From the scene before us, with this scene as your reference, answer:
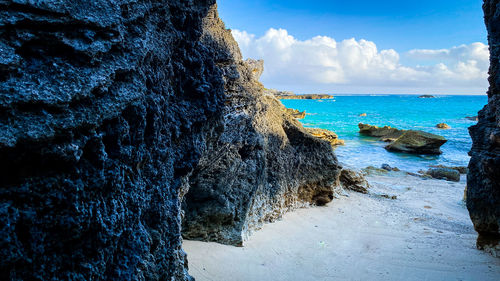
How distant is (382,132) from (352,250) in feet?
94.2

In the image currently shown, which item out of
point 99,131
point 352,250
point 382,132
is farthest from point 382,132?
point 99,131

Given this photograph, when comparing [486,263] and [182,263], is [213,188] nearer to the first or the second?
[182,263]

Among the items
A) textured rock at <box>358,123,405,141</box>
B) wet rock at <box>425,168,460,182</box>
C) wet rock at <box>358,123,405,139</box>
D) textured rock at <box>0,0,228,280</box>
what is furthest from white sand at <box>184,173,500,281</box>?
wet rock at <box>358,123,405,139</box>

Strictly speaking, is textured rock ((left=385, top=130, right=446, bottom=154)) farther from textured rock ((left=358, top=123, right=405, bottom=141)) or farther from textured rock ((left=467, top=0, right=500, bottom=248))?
textured rock ((left=467, top=0, right=500, bottom=248))

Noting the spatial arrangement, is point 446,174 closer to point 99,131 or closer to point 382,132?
point 99,131

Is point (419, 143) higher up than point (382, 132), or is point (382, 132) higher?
point (382, 132)

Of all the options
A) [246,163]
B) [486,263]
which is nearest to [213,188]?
[246,163]

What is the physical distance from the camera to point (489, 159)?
483cm

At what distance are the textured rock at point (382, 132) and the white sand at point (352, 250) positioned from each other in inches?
901

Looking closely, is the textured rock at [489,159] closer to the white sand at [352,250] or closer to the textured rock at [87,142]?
the white sand at [352,250]

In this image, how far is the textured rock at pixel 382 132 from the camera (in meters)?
29.5

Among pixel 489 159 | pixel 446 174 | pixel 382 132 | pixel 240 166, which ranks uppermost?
pixel 489 159

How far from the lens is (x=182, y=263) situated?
303 centimetres

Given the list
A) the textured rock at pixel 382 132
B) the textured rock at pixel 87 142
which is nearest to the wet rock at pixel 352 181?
the textured rock at pixel 87 142
